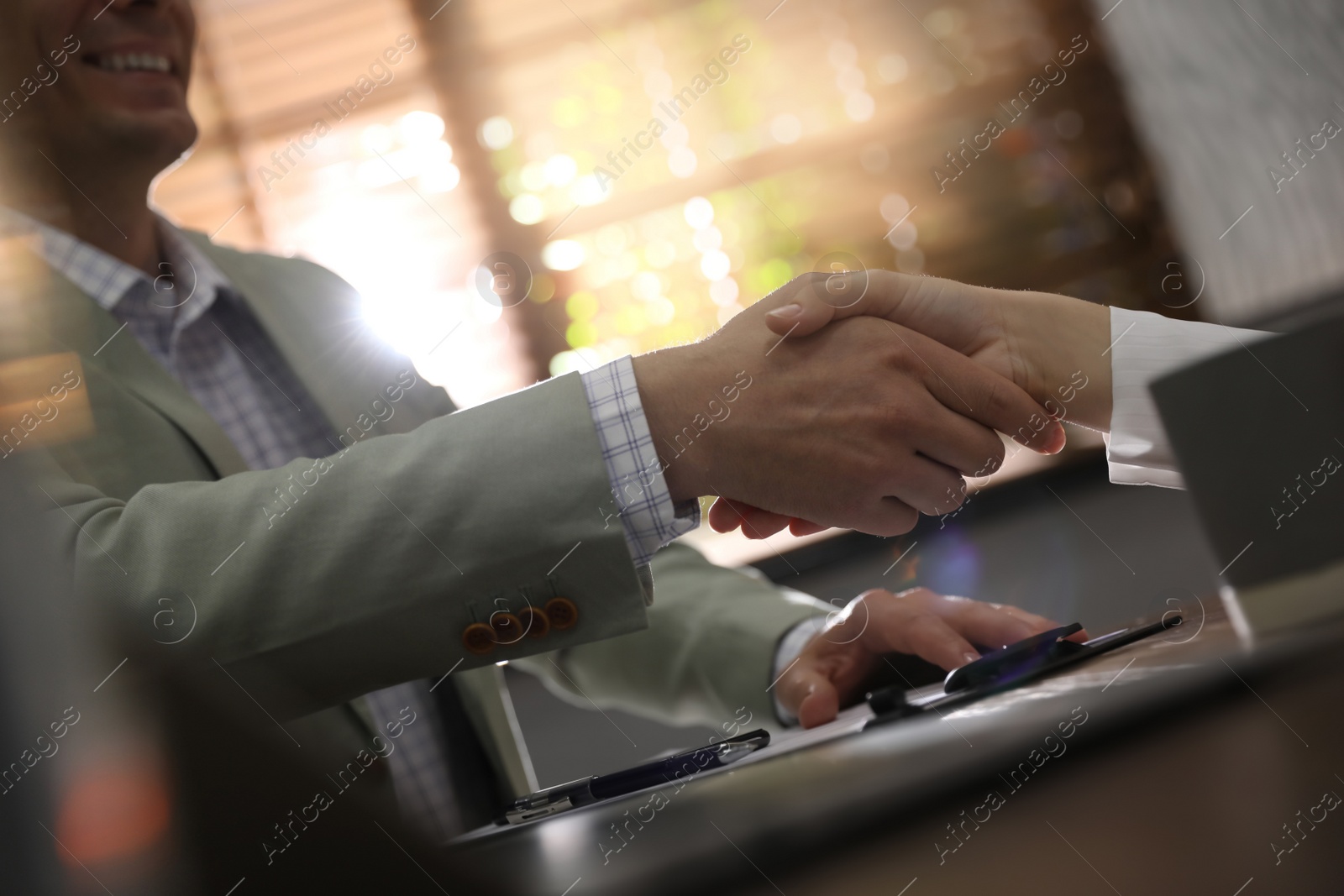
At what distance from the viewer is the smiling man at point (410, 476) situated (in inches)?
21.7

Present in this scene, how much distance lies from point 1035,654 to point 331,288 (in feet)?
3.10

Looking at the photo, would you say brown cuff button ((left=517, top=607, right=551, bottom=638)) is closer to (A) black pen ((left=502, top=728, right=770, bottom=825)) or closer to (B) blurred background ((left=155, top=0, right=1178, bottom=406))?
(A) black pen ((left=502, top=728, right=770, bottom=825))

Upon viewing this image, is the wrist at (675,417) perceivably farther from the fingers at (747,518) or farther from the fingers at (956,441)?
the fingers at (956,441)

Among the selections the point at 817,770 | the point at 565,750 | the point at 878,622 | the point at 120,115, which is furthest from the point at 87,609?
the point at 565,750

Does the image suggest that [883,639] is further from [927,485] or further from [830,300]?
[830,300]

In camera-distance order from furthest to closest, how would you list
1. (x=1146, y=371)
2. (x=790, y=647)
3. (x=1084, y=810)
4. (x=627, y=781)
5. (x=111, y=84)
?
(x=111, y=84) < (x=790, y=647) < (x=1146, y=371) < (x=627, y=781) < (x=1084, y=810)

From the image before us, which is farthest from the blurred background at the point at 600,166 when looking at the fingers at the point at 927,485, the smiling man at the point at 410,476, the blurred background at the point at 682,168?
the fingers at the point at 927,485

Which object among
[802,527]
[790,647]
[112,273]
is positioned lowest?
[790,647]

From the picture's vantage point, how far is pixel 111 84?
3.10 feet

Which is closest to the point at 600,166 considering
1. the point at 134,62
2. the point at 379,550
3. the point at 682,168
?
the point at 682,168

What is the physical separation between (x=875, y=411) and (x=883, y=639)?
7.6 inches

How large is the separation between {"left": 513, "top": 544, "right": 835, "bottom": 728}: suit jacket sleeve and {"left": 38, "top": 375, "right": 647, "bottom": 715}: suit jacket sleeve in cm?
32

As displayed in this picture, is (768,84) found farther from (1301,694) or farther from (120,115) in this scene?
(1301,694)

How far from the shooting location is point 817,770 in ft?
1.23
